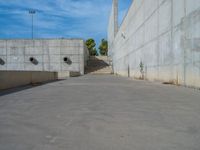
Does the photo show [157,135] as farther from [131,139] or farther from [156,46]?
[156,46]

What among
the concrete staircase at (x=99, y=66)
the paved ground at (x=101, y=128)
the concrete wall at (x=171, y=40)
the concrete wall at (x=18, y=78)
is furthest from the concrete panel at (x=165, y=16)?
the concrete staircase at (x=99, y=66)

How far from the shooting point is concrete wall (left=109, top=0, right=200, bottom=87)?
→ 9.56m

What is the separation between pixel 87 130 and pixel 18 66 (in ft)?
114

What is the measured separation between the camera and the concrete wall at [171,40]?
31.4 ft

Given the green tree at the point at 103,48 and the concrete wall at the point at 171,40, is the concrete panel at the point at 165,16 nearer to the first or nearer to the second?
the concrete wall at the point at 171,40

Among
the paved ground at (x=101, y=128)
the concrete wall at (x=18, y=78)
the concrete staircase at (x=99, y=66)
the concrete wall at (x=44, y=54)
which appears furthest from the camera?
the concrete staircase at (x=99, y=66)

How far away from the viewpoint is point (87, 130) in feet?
12.3

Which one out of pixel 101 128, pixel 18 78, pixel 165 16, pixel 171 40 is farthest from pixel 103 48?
pixel 101 128

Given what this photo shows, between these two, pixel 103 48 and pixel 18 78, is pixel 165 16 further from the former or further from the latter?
pixel 103 48

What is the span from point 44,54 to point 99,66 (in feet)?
38.7

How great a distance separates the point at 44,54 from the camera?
35.7m

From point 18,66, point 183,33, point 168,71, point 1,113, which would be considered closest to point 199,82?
point 183,33

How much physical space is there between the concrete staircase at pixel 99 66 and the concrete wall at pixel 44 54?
3.69 metres

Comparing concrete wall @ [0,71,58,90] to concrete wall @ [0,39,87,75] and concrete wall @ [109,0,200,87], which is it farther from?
concrete wall @ [0,39,87,75]
